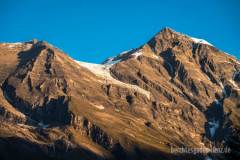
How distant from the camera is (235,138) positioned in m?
62.0

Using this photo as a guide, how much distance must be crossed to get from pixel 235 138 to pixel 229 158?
2.66 m

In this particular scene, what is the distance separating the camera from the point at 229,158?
206ft
